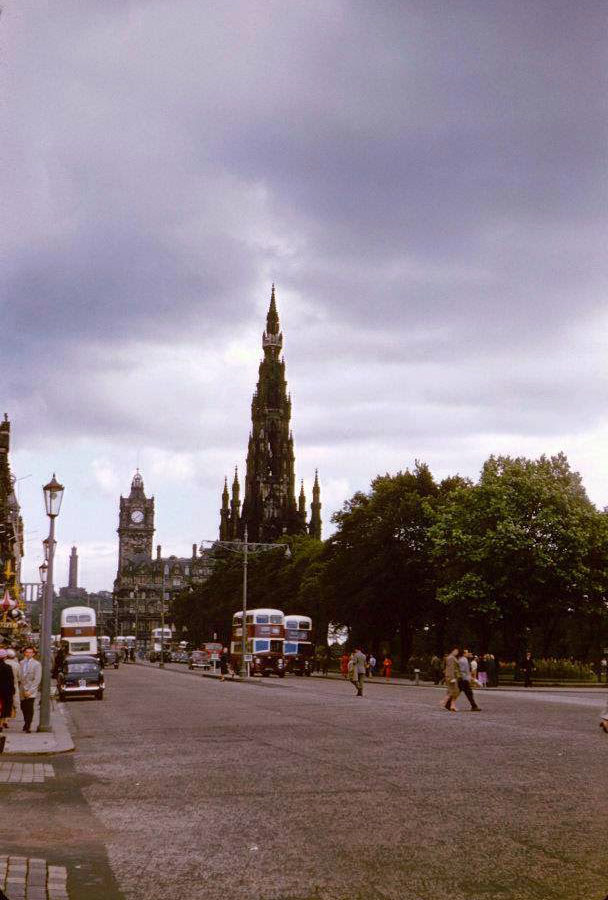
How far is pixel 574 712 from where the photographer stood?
3064cm

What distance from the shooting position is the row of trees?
5872 centimetres

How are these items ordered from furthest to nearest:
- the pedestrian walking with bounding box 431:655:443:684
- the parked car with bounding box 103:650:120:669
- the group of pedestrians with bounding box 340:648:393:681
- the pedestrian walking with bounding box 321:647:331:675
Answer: the parked car with bounding box 103:650:120:669, the pedestrian walking with bounding box 321:647:331:675, the group of pedestrians with bounding box 340:648:393:681, the pedestrian walking with bounding box 431:655:443:684

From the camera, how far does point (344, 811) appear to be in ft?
37.9

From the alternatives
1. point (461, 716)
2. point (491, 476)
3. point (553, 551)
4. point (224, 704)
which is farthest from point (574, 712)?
point (491, 476)

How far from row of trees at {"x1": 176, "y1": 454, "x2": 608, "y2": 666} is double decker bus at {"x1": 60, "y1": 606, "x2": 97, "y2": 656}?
18.0 metres

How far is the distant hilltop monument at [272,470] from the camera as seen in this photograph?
154125 mm

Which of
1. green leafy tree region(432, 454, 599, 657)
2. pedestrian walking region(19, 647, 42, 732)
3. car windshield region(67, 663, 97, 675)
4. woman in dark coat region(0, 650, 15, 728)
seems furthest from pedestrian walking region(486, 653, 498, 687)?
woman in dark coat region(0, 650, 15, 728)

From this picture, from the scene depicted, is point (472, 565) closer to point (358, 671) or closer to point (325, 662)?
point (358, 671)

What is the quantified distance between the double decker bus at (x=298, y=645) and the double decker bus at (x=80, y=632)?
1328cm

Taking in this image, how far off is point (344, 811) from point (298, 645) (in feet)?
207

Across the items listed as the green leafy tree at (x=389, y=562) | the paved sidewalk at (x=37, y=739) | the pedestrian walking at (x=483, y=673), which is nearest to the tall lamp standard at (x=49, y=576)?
the paved sidewalk at (x=37, y=739)

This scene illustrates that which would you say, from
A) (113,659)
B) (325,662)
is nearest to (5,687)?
(325,662)

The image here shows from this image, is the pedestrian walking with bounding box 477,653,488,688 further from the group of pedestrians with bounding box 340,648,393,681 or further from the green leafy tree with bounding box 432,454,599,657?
the group of pedestrians with bounding box 340,648,393,681

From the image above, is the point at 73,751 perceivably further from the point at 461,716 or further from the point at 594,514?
the point at 594,514
